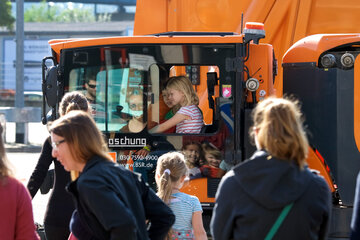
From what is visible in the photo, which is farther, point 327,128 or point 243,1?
point 243,1

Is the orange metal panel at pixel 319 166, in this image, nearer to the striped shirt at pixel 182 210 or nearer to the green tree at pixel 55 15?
the striped shirt at pixel 182 210

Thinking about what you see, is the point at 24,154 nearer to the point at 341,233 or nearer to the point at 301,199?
the point at 341,233

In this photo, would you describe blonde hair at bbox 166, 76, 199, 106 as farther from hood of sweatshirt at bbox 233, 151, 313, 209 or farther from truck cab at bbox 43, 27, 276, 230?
hood of sweatshirt at bbox 233, 151, 313, 209

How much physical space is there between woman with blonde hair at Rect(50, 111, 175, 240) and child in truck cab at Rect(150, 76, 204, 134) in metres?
2.63

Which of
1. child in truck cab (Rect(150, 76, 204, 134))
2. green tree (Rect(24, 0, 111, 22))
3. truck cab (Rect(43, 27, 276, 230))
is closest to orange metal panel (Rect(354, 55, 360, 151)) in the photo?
truck cab (Rect(43, 27, 276, 230))

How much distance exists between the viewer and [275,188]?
3.07 m

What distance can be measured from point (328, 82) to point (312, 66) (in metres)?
0.22

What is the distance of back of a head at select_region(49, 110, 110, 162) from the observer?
3.26 metres

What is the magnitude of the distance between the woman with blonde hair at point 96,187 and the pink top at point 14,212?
0.24 m

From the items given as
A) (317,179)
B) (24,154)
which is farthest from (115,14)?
(317,179)

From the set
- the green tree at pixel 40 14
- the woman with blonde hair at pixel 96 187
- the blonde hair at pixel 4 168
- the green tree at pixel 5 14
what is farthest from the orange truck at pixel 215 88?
the green tree at pixel 40 14

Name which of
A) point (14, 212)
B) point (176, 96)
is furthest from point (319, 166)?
point (14, 212)

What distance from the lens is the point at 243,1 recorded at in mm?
8211

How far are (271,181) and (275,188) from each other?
0.04m
